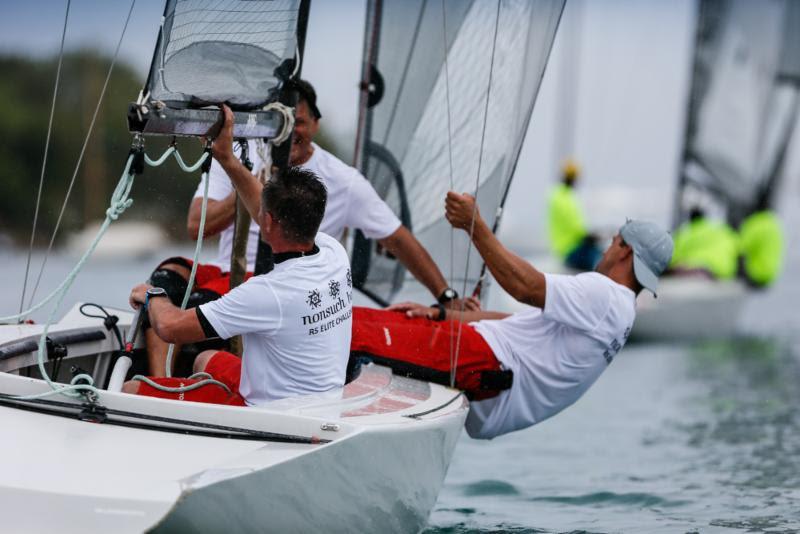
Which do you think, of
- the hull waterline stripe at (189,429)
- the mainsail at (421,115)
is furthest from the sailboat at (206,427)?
the mainsail at (421,115)

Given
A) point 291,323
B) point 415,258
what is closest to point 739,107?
point 415,258

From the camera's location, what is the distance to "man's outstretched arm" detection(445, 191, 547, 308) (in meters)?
4.59

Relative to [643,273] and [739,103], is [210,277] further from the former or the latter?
[739,103]

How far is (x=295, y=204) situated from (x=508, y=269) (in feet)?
3.70

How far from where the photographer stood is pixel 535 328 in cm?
486

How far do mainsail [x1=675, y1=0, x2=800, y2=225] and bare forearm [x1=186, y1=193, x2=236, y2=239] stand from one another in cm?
1205

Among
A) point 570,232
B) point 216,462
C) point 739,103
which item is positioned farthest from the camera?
point 739,103

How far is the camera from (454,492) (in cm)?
612

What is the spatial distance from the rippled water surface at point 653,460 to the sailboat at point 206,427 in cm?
127

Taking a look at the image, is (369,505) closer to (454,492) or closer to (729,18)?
(454,492)

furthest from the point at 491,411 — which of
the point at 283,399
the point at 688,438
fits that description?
the point at 688,438

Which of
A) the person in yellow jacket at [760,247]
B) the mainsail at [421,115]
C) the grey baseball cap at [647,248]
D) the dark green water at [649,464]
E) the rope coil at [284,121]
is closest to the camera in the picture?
the rope coil at [284,121]

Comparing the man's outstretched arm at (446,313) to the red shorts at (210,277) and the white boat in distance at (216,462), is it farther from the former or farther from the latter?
the white boat in distance at (216,462)

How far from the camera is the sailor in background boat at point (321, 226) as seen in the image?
15.5 ft
